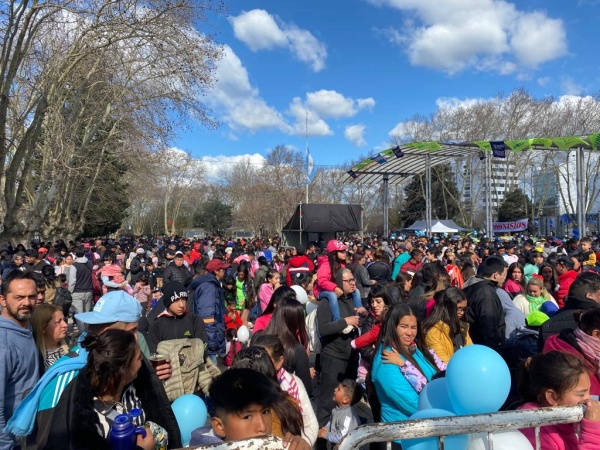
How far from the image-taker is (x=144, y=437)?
Answer: 1.92 meters

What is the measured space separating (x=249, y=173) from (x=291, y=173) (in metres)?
9.28

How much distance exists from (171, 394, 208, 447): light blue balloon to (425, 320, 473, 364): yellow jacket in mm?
1954

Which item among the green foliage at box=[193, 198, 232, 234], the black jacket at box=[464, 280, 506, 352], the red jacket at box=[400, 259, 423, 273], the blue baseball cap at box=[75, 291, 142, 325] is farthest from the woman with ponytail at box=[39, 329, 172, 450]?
the green foliage at box=[193, 198, 232, 234]

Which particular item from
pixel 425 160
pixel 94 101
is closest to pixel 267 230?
pixel 425 160

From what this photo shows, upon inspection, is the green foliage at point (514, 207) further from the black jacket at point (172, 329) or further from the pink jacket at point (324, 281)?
the black jacket at point (172, 329)

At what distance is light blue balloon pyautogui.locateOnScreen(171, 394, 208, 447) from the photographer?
2.79 m

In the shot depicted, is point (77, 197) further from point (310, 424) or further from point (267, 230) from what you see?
point (310, 424)

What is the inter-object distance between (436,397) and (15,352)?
258cm

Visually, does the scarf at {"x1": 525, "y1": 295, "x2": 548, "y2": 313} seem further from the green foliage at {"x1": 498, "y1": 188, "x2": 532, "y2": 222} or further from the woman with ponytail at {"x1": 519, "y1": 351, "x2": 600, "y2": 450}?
the green foliage at {"x1": 498, "y1": 188, "x2": 532, "y2": 222}

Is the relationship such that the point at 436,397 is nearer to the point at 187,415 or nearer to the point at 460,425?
the point at 460,425

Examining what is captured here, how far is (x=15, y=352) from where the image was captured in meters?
2.71

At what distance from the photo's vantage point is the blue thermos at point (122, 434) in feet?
5.58

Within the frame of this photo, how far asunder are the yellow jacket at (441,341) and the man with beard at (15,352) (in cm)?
295

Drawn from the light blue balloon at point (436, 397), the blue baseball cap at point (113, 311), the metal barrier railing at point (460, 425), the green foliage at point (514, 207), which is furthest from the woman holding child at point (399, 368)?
the green foliage at point (514, 207)
